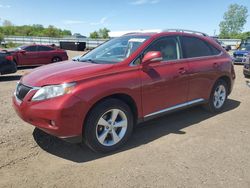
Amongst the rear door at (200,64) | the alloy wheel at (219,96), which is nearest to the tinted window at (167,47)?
the rear door at (200,64)

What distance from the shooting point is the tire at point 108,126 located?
342 centimetres

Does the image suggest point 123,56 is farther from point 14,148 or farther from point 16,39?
point 16,39

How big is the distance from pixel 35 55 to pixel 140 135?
11524 mm

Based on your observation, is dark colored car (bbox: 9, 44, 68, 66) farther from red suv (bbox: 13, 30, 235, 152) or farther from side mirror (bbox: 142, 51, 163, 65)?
side mirror (bbox: 142, 51, 163, 65)

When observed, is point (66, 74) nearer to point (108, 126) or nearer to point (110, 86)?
point (110, 86)

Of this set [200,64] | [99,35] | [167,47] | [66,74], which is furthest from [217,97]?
[99,35]

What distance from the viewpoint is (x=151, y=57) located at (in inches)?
150

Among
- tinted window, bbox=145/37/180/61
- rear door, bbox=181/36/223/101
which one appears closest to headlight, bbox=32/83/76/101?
tinted window, bbox=145/37/180/61

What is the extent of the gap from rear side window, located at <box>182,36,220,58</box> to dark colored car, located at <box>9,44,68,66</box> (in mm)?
10878

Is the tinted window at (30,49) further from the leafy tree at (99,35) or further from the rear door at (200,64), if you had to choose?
the leafy tree at (99,35)

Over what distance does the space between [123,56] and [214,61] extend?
228 centimetres

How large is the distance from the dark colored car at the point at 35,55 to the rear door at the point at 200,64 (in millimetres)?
10903

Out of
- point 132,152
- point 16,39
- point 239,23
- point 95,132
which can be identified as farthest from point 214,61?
point 239,23

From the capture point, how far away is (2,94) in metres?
7.16
